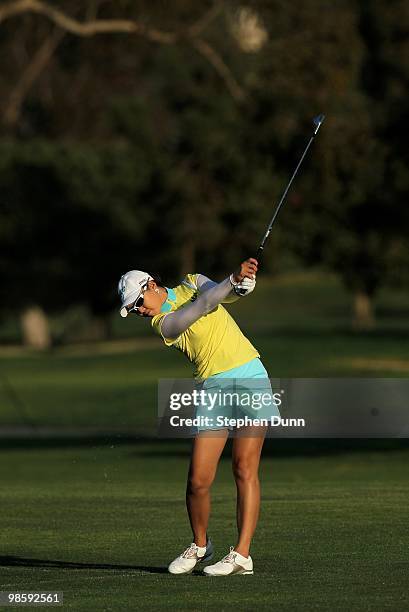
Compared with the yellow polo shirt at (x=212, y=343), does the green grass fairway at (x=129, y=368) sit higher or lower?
higher

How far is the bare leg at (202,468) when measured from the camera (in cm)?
1070

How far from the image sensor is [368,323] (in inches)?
2970

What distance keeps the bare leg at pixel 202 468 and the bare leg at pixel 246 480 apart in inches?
4.7

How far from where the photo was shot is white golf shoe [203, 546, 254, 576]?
10617 millimetres

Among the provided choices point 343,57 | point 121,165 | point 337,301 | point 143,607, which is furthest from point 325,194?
point 337,301

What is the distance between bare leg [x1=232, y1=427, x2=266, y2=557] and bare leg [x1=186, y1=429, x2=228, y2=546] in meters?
0.12

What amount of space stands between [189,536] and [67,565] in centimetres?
197

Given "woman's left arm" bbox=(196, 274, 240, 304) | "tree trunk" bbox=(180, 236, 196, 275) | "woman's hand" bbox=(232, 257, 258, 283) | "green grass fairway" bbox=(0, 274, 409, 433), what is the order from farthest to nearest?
"tree trunk" bbox=(180, 236, 196, 275) < "green grass fairway" bbox=(0, 274, 409, 433) < "woman's left arm" bbox=(196, 274, 240, 304) < "woman's hand" bbox=(232, 257, 258, 283)

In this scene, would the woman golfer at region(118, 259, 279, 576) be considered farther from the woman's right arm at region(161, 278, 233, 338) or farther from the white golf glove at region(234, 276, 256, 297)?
the white golf glove at region(234, 276, 256, 297)

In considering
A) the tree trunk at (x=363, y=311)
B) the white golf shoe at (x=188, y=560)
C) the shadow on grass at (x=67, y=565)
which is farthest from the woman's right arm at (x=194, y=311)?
the tree trunk at (x=363, y=311)

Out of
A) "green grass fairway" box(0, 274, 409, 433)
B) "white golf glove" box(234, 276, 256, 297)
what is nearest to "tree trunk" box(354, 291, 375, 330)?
"green grass fairway" box(0, 274, 409, 433)

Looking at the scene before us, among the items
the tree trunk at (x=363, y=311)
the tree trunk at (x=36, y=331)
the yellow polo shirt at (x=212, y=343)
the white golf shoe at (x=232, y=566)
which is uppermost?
the tree trunk at (x=363, y=311)

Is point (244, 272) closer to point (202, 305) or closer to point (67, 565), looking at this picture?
point (202, 305)

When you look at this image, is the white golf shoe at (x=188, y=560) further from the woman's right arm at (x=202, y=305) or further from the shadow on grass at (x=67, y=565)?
the woman's right arm at (x=202, y=305)
